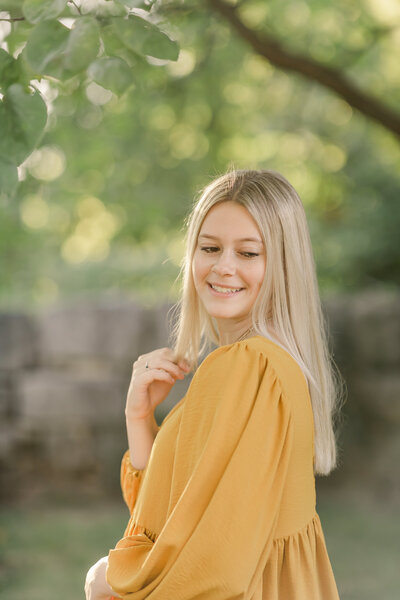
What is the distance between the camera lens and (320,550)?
165 centimetres

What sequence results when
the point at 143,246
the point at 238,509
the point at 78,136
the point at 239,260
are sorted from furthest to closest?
the point at 143,246
the point at 78,136
the point at 239,260
the point at 238,509

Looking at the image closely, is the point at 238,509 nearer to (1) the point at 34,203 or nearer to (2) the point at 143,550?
(2) the point at 143,550

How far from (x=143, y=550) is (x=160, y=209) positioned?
23.4 feet

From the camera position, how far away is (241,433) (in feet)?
4.59

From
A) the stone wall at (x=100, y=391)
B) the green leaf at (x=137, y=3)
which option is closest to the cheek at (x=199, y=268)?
the green leaf at (x=137, y=3)

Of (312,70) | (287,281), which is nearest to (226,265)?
(287,281)

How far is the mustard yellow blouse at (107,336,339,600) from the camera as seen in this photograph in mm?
1344

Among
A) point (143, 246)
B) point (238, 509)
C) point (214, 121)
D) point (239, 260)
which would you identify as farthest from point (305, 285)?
point (143, 246)

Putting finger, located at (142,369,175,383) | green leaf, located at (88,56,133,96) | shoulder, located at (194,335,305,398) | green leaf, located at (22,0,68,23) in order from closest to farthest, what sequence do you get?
1. shoulder, located at (194,335,305,398)
2. green leaf, located at (22,0,68,23)
3. green leaf, located at (88,56,133,96)
4. finger, located at (142,369,175,383)

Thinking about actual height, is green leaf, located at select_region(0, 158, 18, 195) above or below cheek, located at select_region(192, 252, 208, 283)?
above

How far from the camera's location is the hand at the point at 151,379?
1812 millimetres

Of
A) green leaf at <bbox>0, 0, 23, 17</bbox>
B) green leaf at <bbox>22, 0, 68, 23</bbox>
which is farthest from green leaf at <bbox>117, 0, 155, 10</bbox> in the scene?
green leaf at <bbox>0, 0, 23, 17</bbox>

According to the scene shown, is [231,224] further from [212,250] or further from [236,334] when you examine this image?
[236,334]

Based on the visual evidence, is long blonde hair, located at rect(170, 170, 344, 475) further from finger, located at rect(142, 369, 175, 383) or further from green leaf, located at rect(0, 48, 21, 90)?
green leaf, located at rect(0, 48, 21, 90)
